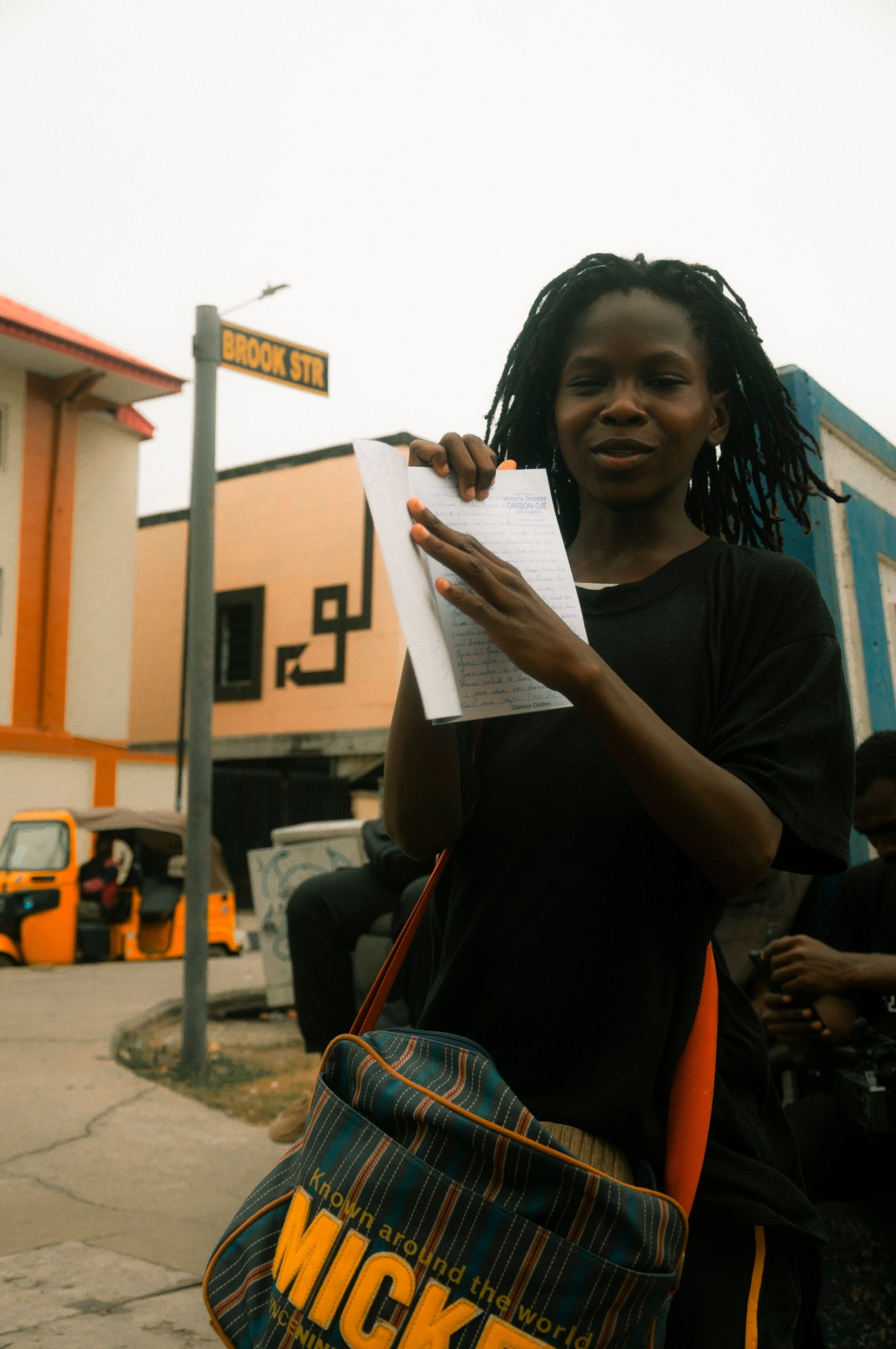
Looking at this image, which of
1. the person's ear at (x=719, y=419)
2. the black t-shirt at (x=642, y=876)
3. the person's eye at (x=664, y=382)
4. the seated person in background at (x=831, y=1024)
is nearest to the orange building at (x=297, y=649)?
the seated person in background at (x=831, y=1024)

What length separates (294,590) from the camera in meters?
18.8

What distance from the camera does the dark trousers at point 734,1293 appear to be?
1.21 m

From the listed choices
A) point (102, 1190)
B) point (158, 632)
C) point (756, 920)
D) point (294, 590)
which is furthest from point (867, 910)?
point (158, 632)

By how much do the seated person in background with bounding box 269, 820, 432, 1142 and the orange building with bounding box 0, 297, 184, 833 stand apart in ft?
36.1

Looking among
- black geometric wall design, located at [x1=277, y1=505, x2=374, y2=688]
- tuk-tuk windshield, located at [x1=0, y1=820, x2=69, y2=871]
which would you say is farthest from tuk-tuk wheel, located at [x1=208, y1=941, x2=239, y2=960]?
black geometric wall design, located at [x1=277, y1=505, x2=374, y2=688]

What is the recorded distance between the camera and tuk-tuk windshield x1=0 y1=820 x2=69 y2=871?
11.1 metres

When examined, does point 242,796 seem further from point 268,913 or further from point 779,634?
point 779,634

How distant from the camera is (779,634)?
4.46ft

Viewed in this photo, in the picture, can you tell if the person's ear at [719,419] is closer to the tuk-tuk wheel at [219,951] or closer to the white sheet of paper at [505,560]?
the white sheet of paper at [505,560]

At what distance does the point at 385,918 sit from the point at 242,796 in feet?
45.4

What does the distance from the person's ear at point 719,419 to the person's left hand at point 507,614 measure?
540 mm

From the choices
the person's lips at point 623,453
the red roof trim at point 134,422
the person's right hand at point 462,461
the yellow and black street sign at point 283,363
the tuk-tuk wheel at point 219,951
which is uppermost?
the red roof trim at point 134,422

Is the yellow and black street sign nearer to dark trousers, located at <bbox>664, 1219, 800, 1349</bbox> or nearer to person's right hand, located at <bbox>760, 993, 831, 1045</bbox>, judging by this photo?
person's right hand, located at <bbox>760, 993, 831, 1045</bbox>

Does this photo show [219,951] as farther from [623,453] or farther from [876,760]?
[623,453]
